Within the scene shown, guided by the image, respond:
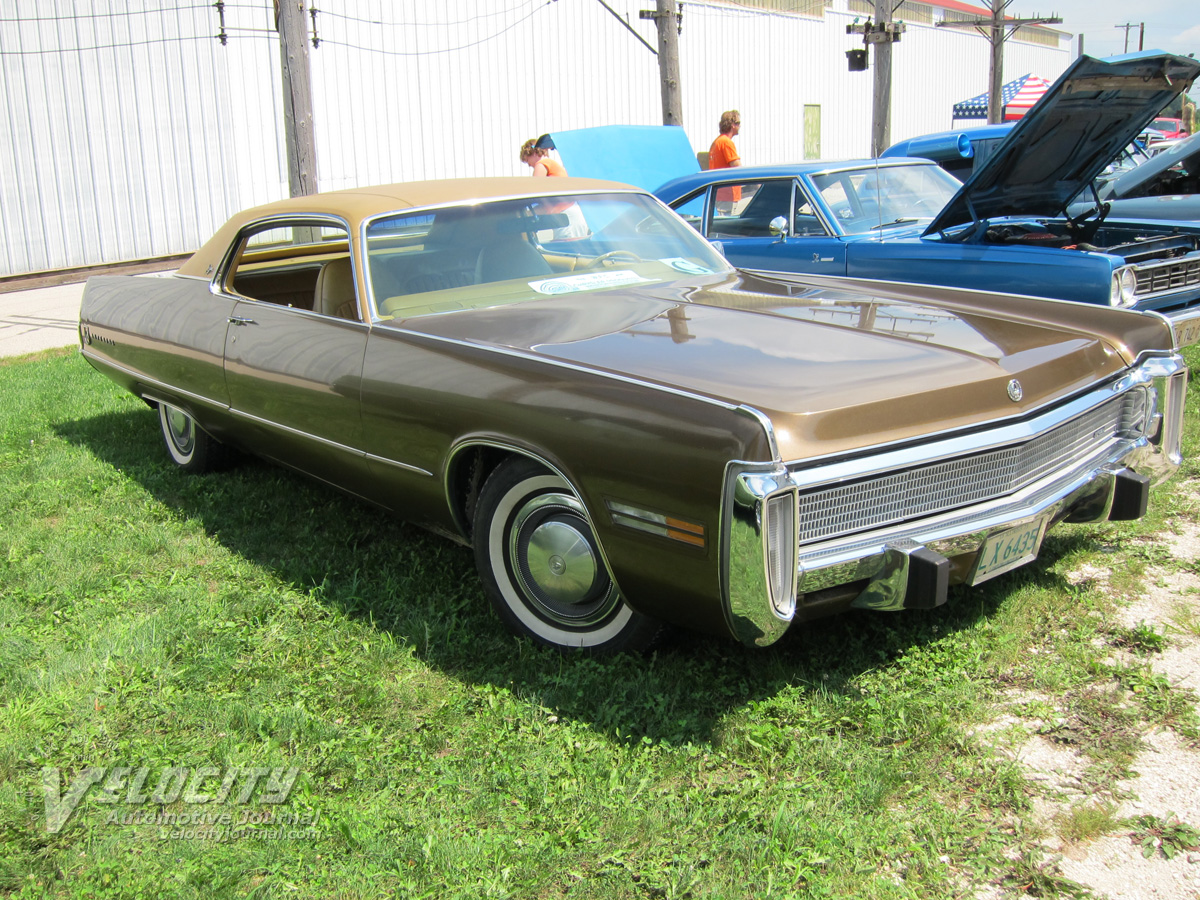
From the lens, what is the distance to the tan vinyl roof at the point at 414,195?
12.3 feet

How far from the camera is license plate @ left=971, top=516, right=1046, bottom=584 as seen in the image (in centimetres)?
261

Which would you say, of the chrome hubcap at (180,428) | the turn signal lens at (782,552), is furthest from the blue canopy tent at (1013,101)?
the turn signal lens at (782,552)

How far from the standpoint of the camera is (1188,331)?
5.27 meters

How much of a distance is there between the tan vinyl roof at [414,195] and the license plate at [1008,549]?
2.18 metres

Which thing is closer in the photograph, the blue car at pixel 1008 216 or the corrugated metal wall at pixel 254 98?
the blue car at pixel 1008 216

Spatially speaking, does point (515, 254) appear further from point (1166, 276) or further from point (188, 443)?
point (1166, 276)

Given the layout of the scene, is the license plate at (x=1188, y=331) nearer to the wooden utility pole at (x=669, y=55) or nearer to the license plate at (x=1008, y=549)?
the license plate at (x=1008, y=549)

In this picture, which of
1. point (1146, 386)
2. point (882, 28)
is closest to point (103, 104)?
point (882, 28)

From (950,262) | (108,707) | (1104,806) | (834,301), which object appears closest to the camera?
(1104,806)

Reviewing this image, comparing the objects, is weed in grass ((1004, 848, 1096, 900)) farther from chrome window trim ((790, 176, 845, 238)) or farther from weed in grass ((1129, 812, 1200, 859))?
chrome window trim ((790, 176, 845, 238))

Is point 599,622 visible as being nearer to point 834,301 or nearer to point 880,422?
point 880,422

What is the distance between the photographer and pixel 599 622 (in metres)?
2.91

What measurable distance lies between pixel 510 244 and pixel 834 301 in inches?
46.9

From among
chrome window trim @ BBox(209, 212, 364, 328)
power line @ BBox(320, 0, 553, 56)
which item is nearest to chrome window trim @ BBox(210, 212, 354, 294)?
chrome window trim @ BBox(209, 212, 364, 328)
